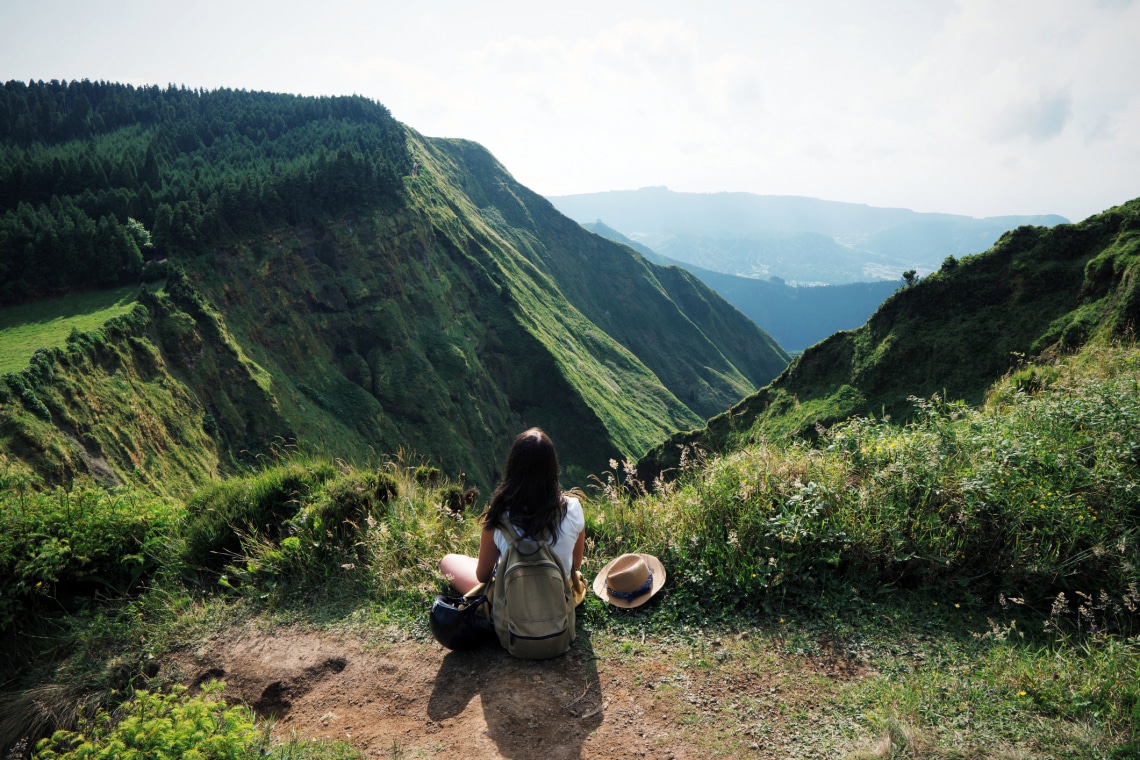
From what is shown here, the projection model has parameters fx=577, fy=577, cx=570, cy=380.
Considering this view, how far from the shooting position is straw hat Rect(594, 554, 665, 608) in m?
5.22

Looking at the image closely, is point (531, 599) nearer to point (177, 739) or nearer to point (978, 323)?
point (177, 739)

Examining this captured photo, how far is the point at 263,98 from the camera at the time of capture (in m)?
112

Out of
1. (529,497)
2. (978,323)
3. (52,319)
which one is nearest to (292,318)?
(52,319)

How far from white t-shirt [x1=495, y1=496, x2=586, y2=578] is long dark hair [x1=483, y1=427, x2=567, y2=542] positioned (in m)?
0.24

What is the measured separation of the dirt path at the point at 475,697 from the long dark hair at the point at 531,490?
1187 mm

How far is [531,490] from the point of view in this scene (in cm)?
450

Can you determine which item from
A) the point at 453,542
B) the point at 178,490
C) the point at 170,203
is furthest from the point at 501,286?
the point at 453,542

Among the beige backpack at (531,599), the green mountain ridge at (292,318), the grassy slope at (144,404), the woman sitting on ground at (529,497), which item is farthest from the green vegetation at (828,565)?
A: the grassy slope at (144,404)

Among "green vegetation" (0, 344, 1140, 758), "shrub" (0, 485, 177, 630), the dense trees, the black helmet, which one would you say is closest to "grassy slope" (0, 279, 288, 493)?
the dense trees

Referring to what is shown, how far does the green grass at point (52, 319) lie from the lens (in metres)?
27.7

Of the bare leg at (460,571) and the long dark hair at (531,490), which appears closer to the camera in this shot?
the long dark hair at (531,490)

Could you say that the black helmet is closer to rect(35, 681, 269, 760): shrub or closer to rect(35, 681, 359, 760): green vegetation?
rect(35, 681, 359, 760): green vegetation

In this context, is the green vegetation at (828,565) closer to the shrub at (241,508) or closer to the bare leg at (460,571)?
the shrub at (241,508)

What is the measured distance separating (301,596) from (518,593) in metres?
2.83
